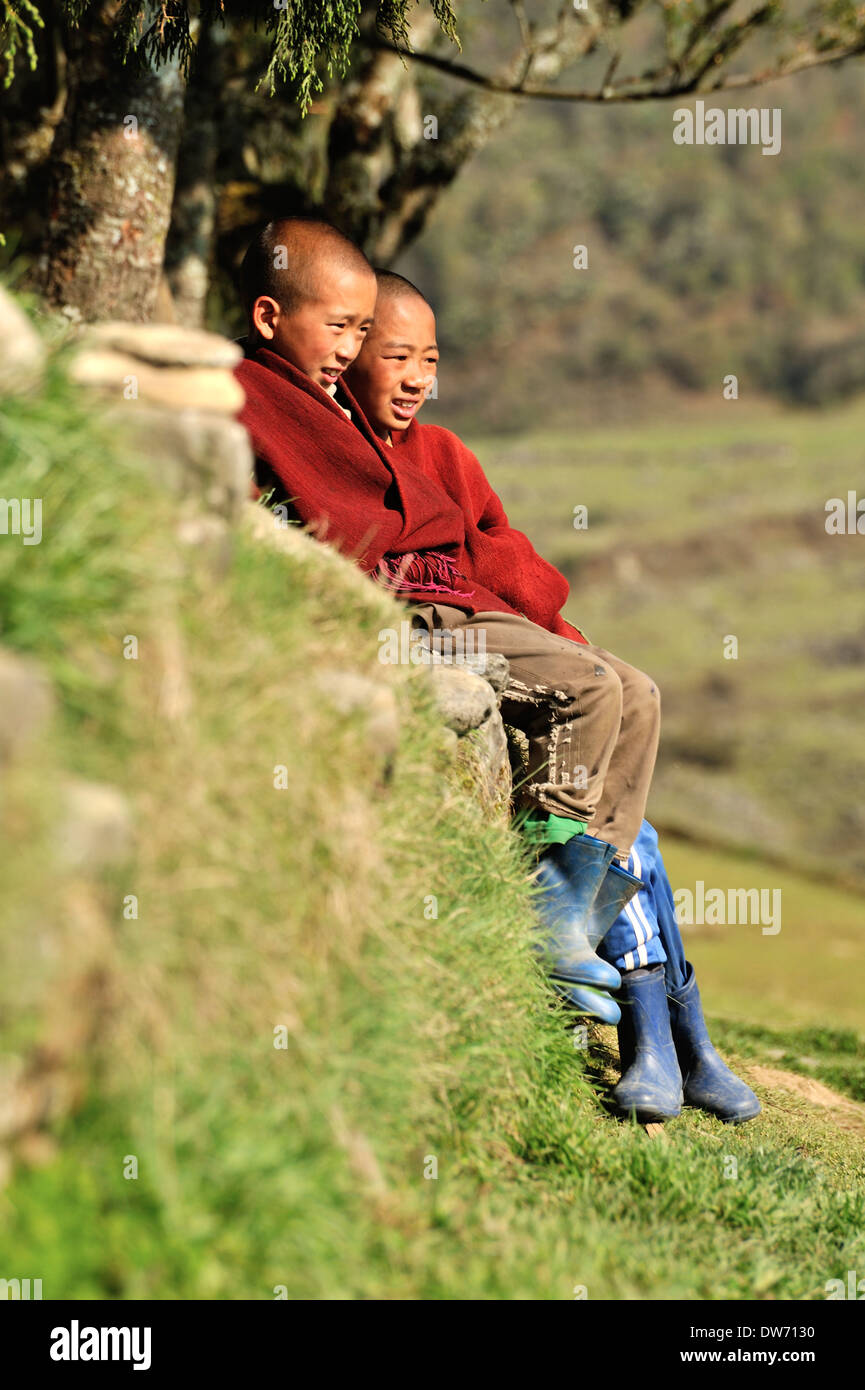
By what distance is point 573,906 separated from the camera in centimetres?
353

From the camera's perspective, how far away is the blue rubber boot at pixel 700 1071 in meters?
3.98

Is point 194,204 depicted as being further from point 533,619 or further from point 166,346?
point 166,346

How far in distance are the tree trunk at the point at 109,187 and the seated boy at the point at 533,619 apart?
118 centimetres

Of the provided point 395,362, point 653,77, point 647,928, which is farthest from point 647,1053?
point 653,77

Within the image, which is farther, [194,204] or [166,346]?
[194,204]

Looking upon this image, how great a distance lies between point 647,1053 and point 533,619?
1284 mm

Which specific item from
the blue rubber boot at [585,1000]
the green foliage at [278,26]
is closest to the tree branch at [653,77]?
the green foliage at [278,26]

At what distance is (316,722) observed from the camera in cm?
249


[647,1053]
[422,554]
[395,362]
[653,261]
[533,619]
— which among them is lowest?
[647,1053]

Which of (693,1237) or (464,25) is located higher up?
(464,25)

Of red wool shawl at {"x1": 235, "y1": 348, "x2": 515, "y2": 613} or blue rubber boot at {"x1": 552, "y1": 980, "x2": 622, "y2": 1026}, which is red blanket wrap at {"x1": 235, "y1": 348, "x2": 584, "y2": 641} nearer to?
red wool shawl at {"x1": 235, "y1": 348, "x2": 515, "y2": 613}

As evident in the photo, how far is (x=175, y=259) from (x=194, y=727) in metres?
4.39

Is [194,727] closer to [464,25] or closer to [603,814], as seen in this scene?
[603,814]

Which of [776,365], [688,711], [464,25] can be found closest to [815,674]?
[688,711]
